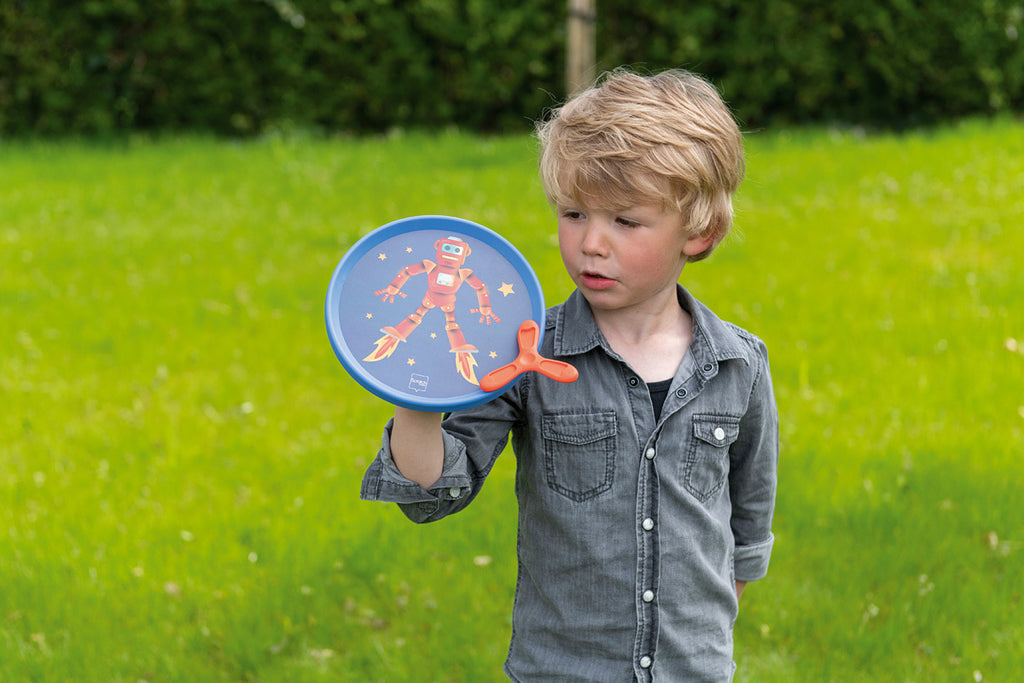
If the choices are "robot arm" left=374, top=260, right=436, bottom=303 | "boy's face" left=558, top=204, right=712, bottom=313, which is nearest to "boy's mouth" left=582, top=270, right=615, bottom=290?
"boy's face" left=558, top=204, right=712, bottom=313

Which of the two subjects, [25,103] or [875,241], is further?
[25,103]

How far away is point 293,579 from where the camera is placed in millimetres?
3857

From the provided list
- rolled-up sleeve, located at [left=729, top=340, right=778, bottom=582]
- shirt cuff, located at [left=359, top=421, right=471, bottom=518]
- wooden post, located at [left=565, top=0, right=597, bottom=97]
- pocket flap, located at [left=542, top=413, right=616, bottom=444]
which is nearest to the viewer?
shirt cuff, located at [left=359, top=421, right=471, bottom=518]

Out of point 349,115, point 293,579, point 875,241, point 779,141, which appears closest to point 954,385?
point 875,241

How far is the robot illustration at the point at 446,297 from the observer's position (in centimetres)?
210

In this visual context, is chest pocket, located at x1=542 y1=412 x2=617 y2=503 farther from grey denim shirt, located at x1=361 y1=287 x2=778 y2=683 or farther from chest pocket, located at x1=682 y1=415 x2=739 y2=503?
chest pocket, located at x1=682 y1=415 x2=739 y2=503

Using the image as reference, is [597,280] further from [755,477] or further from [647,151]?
[755,477]

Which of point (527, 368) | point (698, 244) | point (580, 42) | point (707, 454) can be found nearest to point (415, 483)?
point (527, 368)

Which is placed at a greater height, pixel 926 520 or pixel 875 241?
pixel 875 241

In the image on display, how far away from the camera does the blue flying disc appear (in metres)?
2.05

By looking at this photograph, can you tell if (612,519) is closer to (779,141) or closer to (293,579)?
(293,579)

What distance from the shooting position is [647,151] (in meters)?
2.19

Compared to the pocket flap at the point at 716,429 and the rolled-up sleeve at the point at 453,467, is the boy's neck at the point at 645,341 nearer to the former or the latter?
the pocket flap at the point at 716,429

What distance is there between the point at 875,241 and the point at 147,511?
5.08 meters
